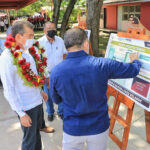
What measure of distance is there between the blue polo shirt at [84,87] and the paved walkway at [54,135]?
1313mm

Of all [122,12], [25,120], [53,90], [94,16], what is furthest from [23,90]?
[122,12]

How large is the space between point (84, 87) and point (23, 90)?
815mm

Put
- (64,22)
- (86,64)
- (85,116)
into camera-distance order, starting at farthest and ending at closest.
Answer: (64,22), (85,116), (86,64)

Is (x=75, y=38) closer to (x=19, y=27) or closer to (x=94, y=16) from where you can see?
(x=19, y=27)

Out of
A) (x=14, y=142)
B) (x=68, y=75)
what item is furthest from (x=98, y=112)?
(x=14, y=142)

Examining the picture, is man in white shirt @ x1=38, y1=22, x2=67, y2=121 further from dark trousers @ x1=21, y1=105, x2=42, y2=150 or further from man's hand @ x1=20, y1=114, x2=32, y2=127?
man's hand @ x1=20, y1=114, x2=32, y2=127

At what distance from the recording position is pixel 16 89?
1848mm

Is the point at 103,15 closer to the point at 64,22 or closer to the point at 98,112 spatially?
the point at 64,22

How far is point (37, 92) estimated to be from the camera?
6.69 ft

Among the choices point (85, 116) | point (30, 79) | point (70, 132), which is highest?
point (30, 79)

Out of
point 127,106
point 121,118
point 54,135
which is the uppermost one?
point 127,106

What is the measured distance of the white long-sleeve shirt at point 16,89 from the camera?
5.58 ft

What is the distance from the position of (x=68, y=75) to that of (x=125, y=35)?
125 centimetres

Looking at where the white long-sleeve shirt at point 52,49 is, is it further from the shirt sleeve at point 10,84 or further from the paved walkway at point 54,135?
the shirt sleeve at point 10,84
